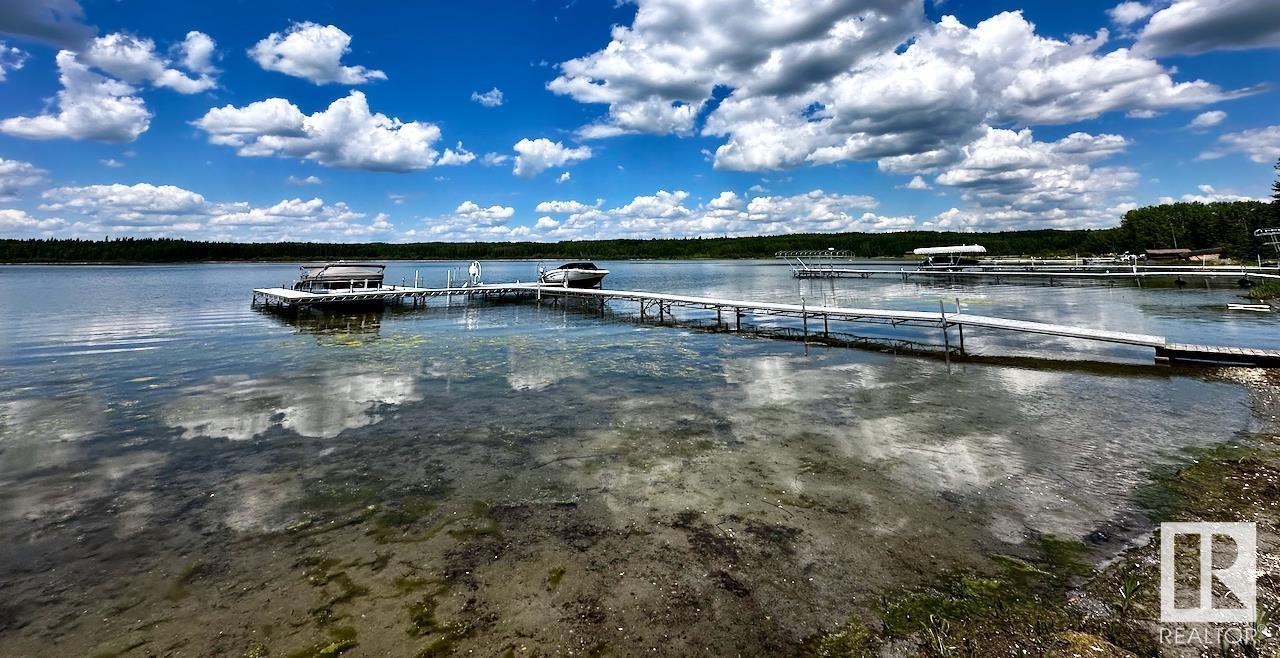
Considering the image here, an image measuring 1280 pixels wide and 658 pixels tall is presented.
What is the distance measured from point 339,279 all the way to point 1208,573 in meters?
43.4

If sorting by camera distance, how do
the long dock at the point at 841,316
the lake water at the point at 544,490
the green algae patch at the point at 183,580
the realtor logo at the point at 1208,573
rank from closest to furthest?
the realtor logo at the point at 1208,573
the lake water at the point at 544,490
the green algae patch at the point at 183,580
the long dock at the point at 841,316

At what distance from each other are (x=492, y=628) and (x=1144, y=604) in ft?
18.9

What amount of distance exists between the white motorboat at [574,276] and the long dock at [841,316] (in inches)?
54.4

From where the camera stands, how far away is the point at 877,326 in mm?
24688

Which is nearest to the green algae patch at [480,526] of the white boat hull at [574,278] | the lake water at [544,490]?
the lake water at [544,490]

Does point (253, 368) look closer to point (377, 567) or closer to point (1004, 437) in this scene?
point (377, 567)

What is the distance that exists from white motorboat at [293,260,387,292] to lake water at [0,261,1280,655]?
21743mm

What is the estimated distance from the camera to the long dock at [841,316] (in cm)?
1443

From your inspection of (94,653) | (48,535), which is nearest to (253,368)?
(48,535)

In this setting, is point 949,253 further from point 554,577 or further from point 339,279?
point 554,577

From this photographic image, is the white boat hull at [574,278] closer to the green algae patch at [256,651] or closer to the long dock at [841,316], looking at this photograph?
the long dock at [841,316]

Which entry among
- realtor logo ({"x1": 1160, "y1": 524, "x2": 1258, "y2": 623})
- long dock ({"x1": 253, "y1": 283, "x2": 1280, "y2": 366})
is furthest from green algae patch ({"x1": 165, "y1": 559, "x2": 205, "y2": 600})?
long dock ({"x1": 253, "y1": 283, "x2": 1280, "y2": 366})

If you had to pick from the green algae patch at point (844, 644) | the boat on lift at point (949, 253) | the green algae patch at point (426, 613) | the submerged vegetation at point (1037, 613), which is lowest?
the green algae patch at point (844, 644)

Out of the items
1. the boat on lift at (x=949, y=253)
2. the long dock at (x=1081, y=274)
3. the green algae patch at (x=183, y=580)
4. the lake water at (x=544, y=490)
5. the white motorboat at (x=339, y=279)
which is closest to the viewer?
the lake water at (x=544, y=490)
